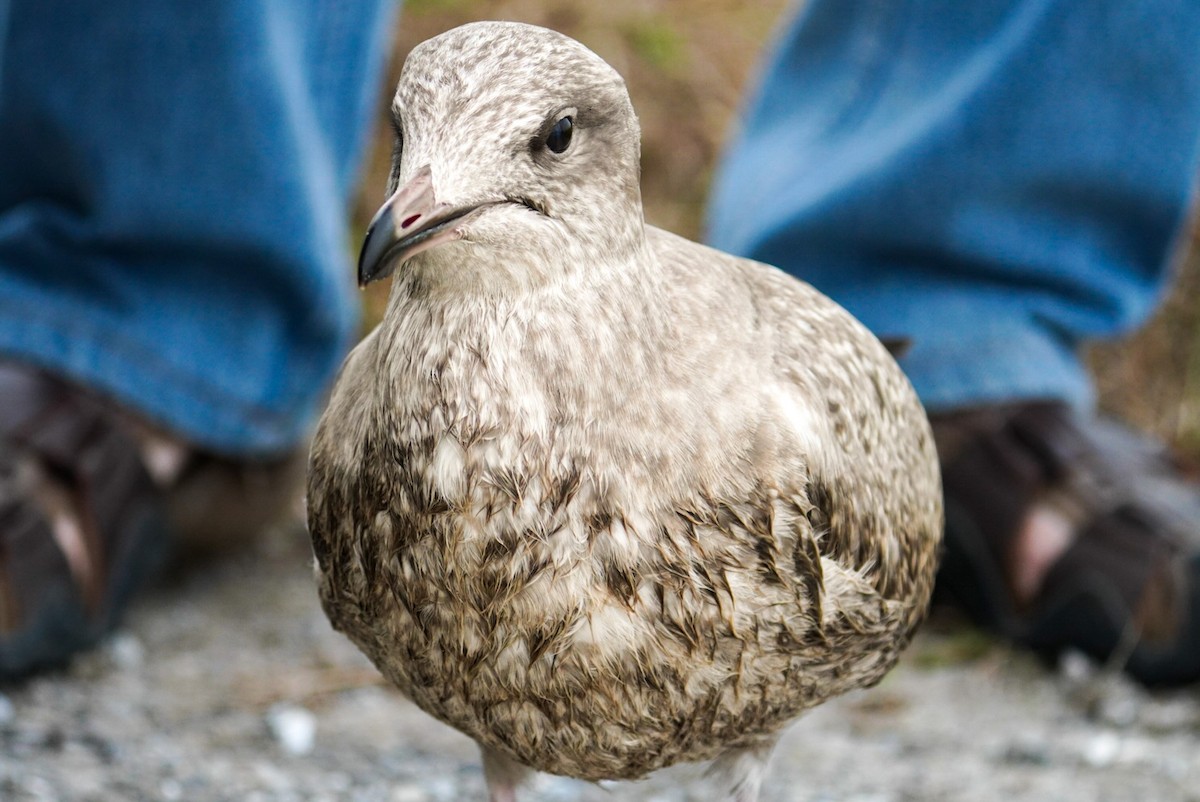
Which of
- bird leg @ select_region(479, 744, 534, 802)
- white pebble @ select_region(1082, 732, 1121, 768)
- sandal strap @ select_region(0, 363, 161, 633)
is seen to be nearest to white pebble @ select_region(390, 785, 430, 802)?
bird leg @ select_region(479, 744, 534, 802)

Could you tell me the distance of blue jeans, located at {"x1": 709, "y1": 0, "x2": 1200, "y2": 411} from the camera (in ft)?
12.2

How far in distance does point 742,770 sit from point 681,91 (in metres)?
4.70

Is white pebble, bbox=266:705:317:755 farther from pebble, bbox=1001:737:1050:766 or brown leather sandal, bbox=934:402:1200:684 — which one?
brown leather sandal, bbox=934:402:1200:684

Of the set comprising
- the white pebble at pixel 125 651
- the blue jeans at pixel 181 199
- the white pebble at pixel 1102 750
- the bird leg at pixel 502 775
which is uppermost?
the blue jeans at pixel 181 199

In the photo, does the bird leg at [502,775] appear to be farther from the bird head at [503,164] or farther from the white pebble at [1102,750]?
the white pebble at [1102,750]

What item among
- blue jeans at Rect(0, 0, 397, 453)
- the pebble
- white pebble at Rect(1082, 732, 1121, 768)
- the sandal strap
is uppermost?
blue jeans at Rect(0, 0, 397, 453)

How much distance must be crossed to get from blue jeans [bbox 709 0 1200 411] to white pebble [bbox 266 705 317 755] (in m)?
1.75

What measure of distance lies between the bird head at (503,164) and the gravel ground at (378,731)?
4.10 feet

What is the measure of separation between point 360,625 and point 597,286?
627 mm

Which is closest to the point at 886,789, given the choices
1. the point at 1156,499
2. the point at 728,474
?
the point at 1156,499

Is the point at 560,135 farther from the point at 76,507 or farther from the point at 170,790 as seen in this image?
the point at 76,507

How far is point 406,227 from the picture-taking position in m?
1.76

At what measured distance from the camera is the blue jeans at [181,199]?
3539 mm

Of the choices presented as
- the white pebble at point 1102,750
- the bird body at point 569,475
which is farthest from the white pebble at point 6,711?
the white pebble at point 1102,750
